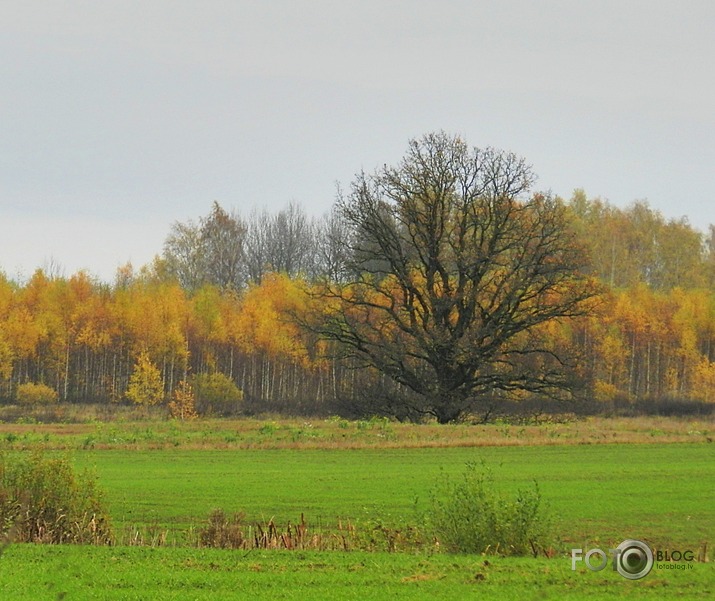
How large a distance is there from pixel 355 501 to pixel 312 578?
1096 cm

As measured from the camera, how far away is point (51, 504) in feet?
58.2

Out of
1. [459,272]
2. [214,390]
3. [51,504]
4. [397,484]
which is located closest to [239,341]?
[214,390]

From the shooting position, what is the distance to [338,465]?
33438 millimetres

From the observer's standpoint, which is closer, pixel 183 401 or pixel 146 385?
pixel 183 401

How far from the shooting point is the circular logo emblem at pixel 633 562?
13.6 m

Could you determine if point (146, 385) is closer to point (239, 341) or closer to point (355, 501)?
point (239, 341)

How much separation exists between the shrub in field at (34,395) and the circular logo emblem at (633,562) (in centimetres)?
6943

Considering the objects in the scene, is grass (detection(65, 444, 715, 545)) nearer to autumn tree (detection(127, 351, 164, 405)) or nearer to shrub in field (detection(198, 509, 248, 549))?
shrub in field (detection(198, 509, 248, 549))

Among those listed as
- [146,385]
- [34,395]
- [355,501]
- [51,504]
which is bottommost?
[355,501]

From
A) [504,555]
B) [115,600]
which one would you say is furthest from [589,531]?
[115,600]

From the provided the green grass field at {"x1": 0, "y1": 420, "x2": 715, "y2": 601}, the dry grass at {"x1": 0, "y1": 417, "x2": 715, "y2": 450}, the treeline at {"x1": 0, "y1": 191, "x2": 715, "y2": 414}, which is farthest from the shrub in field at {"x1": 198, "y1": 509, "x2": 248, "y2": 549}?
the treeline at {"x1": 0, "y1": 191, "x2": 715, "y2": 414}

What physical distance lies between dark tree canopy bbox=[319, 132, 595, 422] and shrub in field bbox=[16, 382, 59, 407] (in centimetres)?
3213

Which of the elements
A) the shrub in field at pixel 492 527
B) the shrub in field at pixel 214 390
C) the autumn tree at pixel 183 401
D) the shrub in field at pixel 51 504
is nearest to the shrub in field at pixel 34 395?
the autumn tree at pixel 183 401

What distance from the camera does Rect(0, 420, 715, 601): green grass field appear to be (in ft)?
42.7
